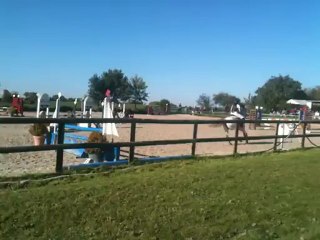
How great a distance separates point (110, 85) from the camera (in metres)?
110

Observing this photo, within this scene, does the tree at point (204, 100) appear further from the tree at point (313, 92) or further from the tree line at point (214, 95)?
the tree at point (313, 92)

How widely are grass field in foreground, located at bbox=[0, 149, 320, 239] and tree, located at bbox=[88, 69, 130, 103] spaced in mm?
102253

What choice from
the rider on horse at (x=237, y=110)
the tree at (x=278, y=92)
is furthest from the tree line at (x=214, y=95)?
the rider on horse at (x=237, y=110)

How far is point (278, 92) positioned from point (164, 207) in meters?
123

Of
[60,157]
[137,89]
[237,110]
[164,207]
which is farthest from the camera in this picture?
[137,89]

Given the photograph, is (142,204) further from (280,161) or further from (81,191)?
(280,161)

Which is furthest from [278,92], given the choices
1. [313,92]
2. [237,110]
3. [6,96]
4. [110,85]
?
[237,110]

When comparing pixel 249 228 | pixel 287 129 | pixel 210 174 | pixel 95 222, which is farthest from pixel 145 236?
pixel 287 129

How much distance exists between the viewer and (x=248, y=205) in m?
6.68

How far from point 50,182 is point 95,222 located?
192 centimetres

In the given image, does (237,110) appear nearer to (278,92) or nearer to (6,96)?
(6,96)

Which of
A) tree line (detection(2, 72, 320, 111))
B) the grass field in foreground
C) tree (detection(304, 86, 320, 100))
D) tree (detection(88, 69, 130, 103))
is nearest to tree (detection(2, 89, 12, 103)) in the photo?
tree line (detection(2, 72, 320, 111))

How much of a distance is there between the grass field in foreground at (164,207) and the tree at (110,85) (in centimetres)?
10225

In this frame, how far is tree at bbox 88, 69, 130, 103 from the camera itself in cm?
10981
